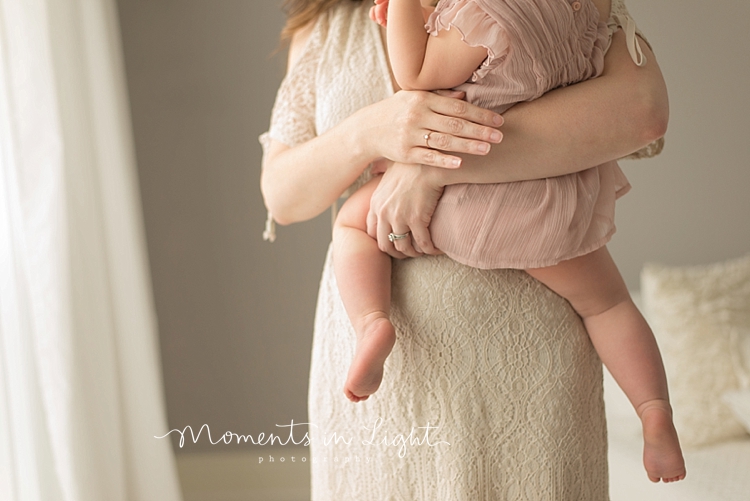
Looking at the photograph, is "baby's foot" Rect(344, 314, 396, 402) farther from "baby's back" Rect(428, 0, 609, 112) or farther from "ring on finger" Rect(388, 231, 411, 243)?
"baby's back" Rect(428, 0, 609, 112)

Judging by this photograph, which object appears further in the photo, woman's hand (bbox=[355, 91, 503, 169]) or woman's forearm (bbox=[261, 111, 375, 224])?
woman's forearm (bbox=[261, 111, 375, 224])

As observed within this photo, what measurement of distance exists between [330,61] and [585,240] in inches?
20.7

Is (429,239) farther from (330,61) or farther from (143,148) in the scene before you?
(143,148)

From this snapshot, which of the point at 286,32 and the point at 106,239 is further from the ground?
the point at 286,32

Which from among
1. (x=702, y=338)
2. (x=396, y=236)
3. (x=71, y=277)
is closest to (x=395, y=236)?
(x=396, y=236)

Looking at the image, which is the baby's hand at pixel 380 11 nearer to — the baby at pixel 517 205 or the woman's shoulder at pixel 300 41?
the baby at pixel 517 205

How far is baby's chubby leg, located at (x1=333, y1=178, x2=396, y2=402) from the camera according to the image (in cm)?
82

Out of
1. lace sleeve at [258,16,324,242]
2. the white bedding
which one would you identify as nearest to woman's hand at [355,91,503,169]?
lace sleeve at [258,16,324,242]

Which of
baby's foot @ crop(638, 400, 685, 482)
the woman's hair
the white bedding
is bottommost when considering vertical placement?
the white bedding

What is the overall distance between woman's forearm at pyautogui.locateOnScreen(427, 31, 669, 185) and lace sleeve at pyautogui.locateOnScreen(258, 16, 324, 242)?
350 mm

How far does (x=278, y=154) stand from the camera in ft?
3.56

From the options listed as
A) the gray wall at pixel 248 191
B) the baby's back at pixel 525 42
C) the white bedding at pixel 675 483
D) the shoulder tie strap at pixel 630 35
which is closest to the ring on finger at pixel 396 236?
the baby's back at pixel 525 42

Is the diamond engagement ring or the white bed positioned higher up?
the diamond engagement ring

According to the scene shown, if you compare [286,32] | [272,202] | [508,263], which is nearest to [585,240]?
[508,263]
